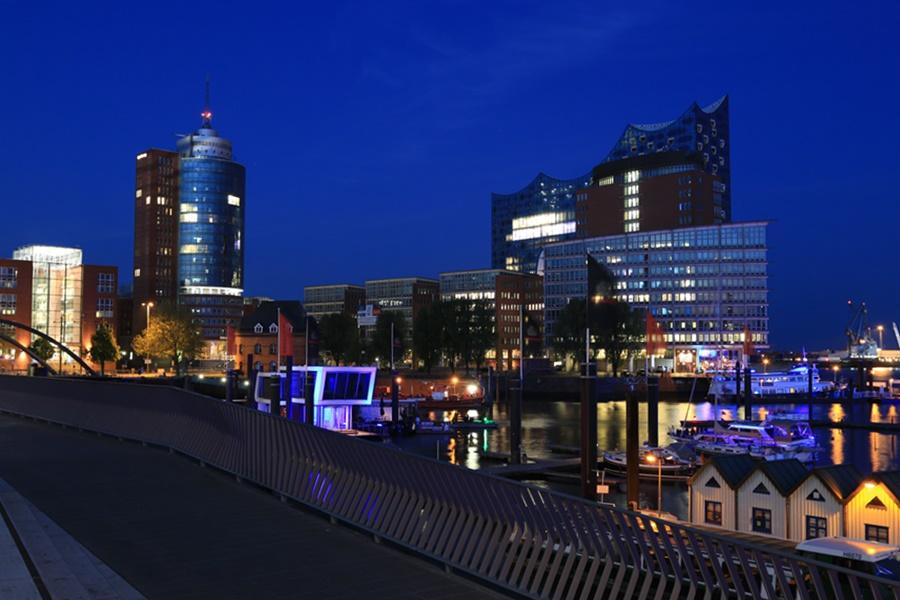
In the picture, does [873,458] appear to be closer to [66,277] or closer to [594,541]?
[594,541]

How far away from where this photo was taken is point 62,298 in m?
169

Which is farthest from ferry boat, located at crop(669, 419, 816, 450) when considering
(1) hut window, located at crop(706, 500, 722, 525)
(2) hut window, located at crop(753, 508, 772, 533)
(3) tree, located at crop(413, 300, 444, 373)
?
(3) tree, located at crop(413, 300, 444, 373)

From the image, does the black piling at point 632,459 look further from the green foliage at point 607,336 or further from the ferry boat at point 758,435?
the green foliage at point 607,336

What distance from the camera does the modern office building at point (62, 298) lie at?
6275 inches

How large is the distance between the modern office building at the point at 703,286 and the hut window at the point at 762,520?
147 m

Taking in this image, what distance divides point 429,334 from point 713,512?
11693 cm

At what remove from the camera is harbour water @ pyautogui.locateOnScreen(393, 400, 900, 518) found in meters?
51.0

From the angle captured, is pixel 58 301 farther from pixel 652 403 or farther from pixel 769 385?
pixel 652 403

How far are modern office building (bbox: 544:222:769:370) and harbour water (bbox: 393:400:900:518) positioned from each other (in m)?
58.1

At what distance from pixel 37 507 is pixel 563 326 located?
5735 inches

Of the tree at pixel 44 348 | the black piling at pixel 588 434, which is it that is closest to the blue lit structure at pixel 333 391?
the black piling at pixel 588 434

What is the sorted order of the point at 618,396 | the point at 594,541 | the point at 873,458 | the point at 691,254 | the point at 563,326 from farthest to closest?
the point at 691,254, the point at 563,326, the point at 618,396, the point at 873,458, the point at 594,541

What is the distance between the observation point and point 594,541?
1031 centimetres

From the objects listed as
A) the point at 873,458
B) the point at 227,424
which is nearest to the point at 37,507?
the point at 227,424
